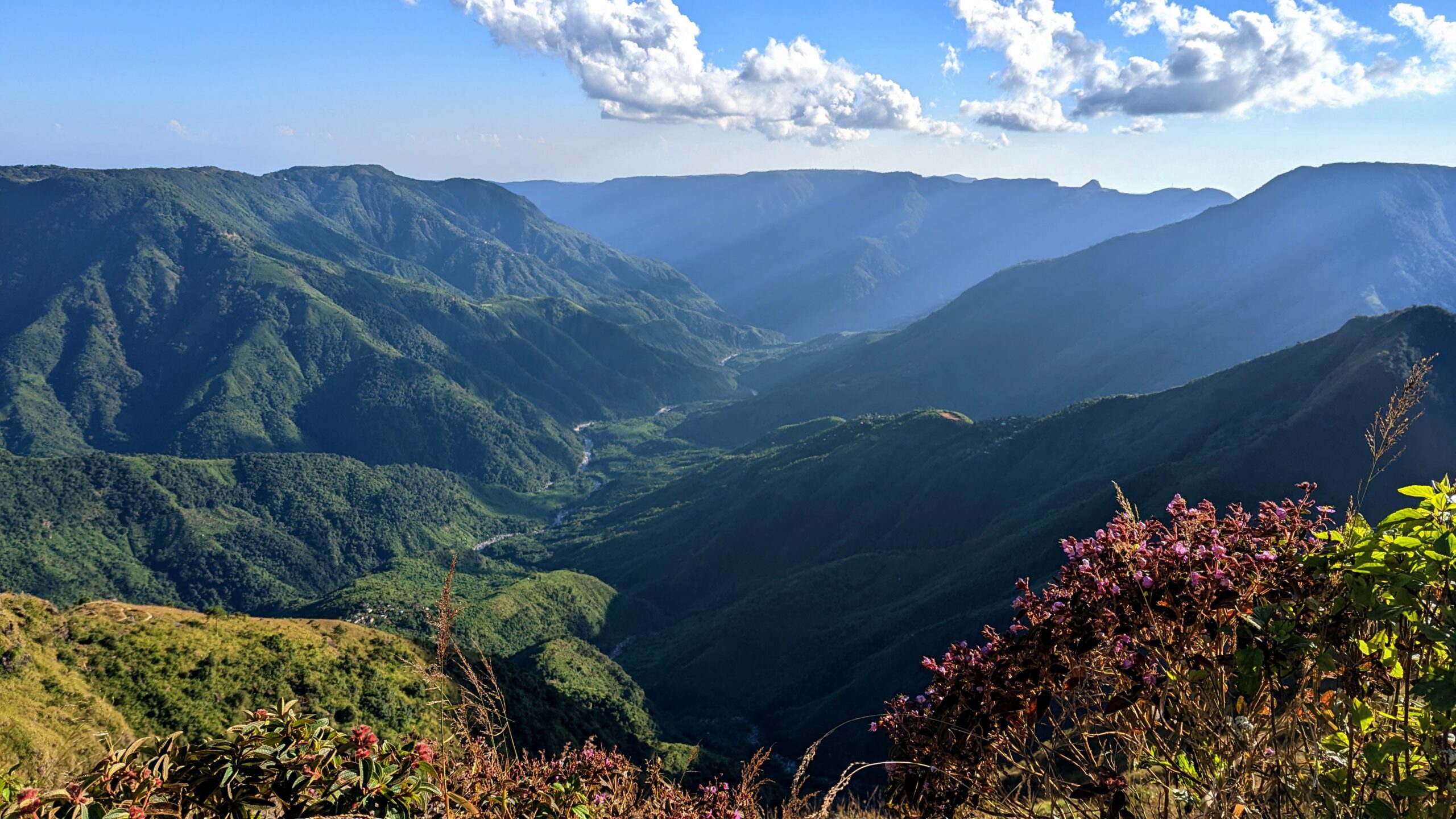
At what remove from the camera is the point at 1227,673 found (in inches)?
214

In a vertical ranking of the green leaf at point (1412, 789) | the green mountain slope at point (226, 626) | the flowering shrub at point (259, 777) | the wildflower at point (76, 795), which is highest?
the green leaf at point (1412, 789)

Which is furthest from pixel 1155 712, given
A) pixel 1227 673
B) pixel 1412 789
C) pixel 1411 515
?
pixel 1411 515

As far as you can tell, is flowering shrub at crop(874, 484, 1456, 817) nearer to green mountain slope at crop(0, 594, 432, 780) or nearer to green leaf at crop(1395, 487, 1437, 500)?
green leaf at crop(1395, 487, 1437, 500)

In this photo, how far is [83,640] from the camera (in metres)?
46.9

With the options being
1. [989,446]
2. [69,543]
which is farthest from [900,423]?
[69,543]

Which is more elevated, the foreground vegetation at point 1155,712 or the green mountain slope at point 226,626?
the foreground vegetation at point 1155,712

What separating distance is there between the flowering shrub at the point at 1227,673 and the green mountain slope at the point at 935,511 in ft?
270

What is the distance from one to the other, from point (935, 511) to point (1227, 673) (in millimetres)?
140124

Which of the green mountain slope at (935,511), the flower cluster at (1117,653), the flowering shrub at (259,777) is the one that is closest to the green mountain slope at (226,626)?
the flowering shrub at (259,777)

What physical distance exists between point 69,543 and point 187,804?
233712 mm

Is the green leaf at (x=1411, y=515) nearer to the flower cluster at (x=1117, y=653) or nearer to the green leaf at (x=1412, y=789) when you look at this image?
the flower cluster at (x=1117, y=653)

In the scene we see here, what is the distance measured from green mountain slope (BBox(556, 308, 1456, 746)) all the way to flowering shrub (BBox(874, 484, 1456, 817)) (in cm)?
8233

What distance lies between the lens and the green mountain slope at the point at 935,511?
93500 mm

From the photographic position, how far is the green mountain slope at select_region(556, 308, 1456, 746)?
307ft
